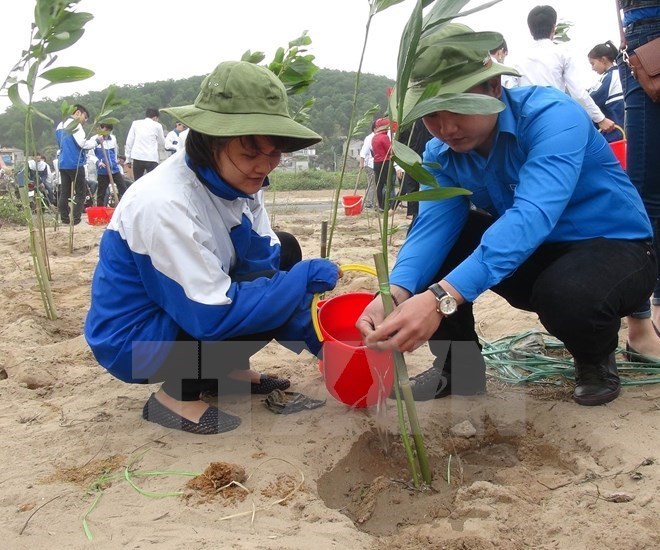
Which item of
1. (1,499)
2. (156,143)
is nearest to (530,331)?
(1,499)

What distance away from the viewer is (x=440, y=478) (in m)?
1.59

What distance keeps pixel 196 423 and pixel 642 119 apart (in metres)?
1.68

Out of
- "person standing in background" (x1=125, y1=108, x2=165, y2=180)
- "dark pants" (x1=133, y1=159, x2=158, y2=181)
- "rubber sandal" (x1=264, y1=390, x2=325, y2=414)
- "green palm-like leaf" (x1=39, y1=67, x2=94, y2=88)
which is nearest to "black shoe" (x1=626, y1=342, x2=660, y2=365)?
"rubber sandal" (x1=264, y1=390, x2=325, y2=414)

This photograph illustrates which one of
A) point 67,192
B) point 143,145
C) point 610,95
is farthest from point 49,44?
point 143,145

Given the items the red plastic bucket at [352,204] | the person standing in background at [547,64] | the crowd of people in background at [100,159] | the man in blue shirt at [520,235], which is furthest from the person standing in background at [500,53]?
the red plastic bucket at [352,204]

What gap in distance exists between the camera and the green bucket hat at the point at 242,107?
1608 millimetres

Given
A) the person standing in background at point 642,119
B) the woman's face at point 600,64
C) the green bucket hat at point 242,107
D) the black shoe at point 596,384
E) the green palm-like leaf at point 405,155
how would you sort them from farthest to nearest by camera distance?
the woman's face at point 600,64 < the person standing in background at point 642,119 < the black shoe at point 596,384 < the green bucket hat at point 242,107 < the green palm-like leaf at point 405,155

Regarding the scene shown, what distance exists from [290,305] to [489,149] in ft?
2.34

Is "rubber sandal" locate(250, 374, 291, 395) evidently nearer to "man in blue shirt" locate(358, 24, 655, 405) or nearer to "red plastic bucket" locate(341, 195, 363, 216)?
"man in blue shirt" locate(358, 24, 655, 405)

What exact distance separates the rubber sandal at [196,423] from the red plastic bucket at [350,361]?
1.08 ft

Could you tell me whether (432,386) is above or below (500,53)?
below

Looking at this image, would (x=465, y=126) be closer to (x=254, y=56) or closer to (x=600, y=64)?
(x=254, y=56)

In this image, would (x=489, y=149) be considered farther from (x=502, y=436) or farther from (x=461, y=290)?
(x=502, y=436)

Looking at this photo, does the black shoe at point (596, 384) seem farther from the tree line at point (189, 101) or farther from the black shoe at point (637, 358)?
the tree line at point (189, 101)
